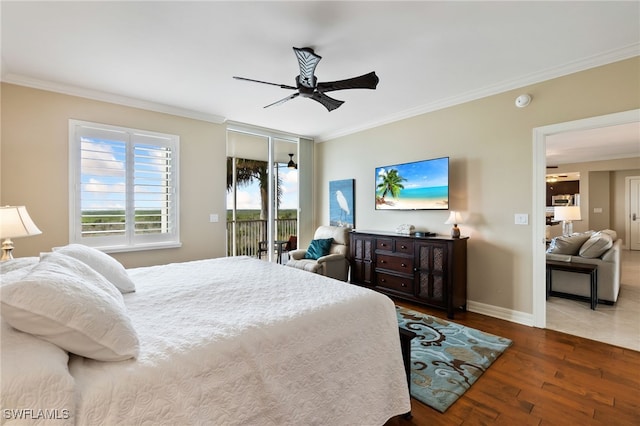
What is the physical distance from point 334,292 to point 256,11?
6.80ft

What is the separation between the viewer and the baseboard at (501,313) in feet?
10.7

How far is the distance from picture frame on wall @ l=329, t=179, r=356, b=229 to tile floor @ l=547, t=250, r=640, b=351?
307 cm

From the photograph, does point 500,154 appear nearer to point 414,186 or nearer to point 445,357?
point 414,186

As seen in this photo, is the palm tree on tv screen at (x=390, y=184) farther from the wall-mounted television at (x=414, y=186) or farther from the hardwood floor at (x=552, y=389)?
the hardwood floor at (x=552, y=389)

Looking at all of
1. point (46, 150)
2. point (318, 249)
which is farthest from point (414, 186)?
point (46, 150)

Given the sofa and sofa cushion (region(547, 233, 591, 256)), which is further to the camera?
sofa cushion (region(547, 233, 591, 256))

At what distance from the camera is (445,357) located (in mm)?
2510

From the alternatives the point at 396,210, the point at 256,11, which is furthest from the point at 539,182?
the point at 256,11

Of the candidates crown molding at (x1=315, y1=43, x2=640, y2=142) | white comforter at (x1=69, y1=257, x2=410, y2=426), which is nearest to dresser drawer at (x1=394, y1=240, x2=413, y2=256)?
crown molding at (x1=315, y1=43, x2=640, y2=142)

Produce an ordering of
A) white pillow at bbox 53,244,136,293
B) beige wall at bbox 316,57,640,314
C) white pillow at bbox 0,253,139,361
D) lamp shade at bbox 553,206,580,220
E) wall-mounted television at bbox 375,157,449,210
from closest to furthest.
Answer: white pillow at bbox 0,253,139,361, white pillow at bbox 53,244,136,293, beige wall at bbox 316,57,640,314, wall-mounted television at bbox 375,157,449,210, lamp shade at bbox 553,206,580,220

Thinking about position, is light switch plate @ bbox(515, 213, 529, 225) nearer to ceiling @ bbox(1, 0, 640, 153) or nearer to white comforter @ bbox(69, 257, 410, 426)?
ceiling @ bbox(1, 0, 640, 153)

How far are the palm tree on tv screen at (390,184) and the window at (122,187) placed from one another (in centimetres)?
309

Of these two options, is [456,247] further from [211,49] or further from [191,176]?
[191,176]

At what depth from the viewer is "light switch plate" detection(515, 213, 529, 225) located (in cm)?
325
